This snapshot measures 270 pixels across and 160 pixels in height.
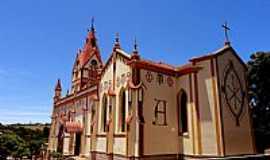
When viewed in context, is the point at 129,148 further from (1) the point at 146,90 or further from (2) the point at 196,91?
(2) the point at 196,91

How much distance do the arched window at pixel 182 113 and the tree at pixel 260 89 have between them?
10323 millimetres

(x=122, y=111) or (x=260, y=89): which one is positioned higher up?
(x=260, y=89)

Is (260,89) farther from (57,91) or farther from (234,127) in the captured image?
(57,91)

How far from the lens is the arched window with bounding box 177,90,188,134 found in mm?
17250

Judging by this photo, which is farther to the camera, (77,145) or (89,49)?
(89,49)

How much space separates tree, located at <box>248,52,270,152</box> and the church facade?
20.6ft

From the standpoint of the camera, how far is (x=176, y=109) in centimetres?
1791

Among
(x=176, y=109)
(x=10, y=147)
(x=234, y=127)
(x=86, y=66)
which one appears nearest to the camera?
(x=234, y=127)

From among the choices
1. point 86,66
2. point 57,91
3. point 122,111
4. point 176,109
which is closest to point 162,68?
point 176,109

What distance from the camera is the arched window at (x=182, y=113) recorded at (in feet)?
56.6

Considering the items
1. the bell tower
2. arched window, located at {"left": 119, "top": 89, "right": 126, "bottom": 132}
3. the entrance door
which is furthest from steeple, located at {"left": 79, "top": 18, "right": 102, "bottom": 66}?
arched window, located at {"left": 119, "top": 89, "right": 126, "bottom": 132}

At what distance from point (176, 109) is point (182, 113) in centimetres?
55

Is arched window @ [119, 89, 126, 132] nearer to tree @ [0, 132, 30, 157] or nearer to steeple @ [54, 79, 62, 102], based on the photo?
tree @ [0, 132, 30, 157]

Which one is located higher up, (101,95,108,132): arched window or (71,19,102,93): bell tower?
(71,19,102,93): bell tower
